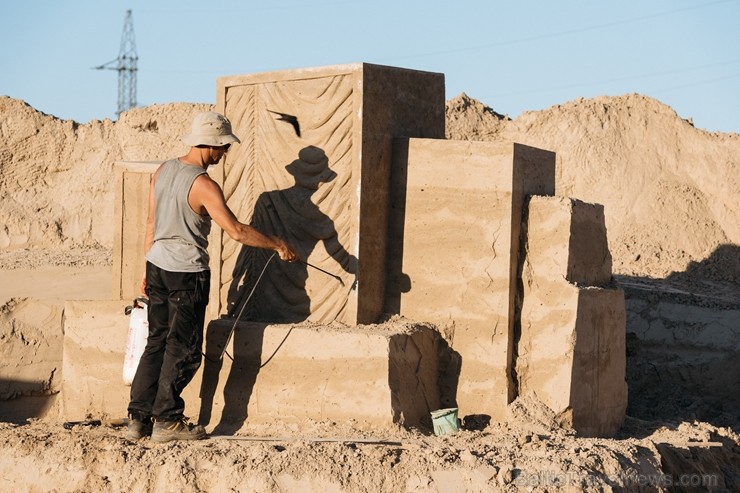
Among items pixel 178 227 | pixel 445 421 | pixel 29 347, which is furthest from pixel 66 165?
pixel 445 421

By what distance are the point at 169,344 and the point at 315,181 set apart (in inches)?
65.2

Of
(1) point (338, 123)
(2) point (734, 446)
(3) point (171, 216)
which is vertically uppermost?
(1) point (338, 123)

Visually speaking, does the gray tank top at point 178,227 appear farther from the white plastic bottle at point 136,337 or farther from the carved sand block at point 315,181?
the carved sand block at point 315,181

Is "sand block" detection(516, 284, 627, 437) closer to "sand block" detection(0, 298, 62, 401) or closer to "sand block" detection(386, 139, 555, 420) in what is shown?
"sand block" detection(386, 139, 555, 420)

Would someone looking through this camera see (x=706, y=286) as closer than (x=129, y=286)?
No

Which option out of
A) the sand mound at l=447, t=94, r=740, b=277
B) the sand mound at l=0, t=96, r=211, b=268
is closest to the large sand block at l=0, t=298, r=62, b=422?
the sand mound at l=0, t=96, r=211, b=268

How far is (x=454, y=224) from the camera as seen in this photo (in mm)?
7258

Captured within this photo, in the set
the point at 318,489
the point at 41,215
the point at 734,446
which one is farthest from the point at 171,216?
the point at 41,215

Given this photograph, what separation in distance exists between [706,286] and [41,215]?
10.5 metres

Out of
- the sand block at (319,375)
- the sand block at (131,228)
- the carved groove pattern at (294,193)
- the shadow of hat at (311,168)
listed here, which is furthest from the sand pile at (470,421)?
the shadow of hat at (311,168)

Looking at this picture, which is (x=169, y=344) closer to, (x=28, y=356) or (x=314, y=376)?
(x=314, y=376)

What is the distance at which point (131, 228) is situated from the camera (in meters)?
8.52

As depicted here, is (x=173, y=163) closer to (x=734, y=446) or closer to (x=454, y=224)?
(x=454, y=224)

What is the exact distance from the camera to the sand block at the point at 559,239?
714 centimetres
